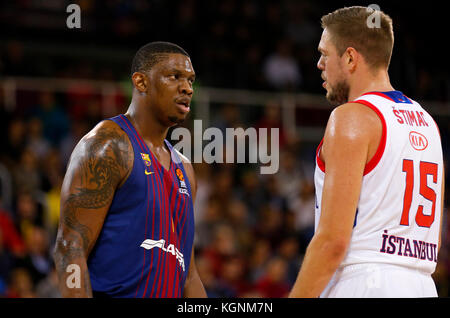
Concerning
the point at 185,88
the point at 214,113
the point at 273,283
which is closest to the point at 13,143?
the point at 214,113

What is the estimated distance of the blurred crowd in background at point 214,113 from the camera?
844 centimetres

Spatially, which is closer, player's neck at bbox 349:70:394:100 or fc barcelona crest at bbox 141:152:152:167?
player's neck at bbox 349:70:394:100

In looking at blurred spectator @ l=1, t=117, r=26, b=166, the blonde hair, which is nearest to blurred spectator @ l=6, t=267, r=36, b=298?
blurred spectator @ l=1, t=117, r=26, b=166

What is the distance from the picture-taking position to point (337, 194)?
301 cm

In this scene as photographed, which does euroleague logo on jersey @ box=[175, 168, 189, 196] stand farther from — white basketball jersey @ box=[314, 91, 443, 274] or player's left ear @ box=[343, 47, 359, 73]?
player's left ear @ box=[343, 47, 359, 73]

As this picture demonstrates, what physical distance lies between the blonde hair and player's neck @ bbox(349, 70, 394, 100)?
0.06 meters

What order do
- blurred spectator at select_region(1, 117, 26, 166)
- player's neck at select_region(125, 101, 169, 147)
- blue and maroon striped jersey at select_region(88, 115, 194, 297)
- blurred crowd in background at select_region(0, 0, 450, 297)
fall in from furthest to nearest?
1. blurred spectator at select_region(1, 117, 26, 166)
2. blurred crowd in background at select_region(0, 0, 450, 297)
3. player's neck at select_region(125, 101, 169, 147)
4. blue and maroon striped jersey at select_region(88, 115, 194, 297)

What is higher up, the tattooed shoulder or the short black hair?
the short black hair

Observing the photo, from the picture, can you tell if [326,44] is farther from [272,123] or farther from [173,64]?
[272,123]

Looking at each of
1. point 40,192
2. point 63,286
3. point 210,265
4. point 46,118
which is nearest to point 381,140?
point 63,286

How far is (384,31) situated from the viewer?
337cm

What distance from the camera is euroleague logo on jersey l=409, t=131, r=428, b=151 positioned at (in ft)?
10.6

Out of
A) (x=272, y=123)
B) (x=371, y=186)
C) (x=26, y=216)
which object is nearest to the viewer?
(x=371, y=186)

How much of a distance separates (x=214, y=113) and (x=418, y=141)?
793 cm
